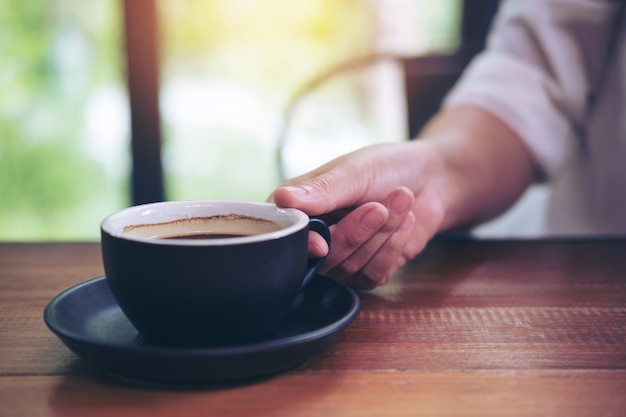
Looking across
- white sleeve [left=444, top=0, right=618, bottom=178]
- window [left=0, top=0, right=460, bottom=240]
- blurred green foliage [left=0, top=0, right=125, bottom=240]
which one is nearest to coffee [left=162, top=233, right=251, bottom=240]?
white sleeve [left=444, top=0, right=618, bottom=178]

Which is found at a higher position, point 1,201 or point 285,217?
point 285,217

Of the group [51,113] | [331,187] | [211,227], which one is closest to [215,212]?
[211,227]

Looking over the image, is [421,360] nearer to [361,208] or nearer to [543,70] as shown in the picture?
[361,208]

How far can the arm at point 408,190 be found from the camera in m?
0.62

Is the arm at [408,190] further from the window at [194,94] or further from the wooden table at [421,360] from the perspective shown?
the window at [194,94]

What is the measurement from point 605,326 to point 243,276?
32 centimetres

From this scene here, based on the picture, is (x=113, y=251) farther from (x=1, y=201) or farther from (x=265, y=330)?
(x=1, y=201)

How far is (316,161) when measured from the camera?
2701mm

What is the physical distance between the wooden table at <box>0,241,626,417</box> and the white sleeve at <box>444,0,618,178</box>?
1.29 ft

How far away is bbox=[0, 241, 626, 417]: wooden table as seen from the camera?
0.40 metres

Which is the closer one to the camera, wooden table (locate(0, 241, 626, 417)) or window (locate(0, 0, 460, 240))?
wooden table (locate(0, 241, 626, 417))

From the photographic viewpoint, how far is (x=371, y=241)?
661 millimetres

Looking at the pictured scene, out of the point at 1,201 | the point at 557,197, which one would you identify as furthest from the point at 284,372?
the point at 1,201

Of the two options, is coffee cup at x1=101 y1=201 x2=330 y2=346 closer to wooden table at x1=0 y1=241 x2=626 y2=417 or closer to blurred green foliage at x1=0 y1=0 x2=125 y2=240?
wooden table at x1=0 y1=241 x2=626 y2=417
